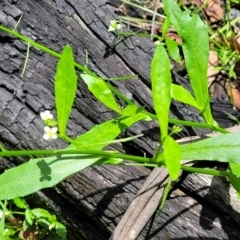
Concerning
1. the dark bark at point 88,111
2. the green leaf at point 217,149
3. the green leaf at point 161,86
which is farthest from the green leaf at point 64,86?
the dark bark at point 88,111

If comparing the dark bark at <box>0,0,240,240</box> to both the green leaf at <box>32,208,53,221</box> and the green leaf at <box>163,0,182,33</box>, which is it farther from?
the green leaf at <box>163,0,182,33</box>

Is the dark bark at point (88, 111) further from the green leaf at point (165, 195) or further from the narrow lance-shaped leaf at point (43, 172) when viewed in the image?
the narrow lance-shaped leaf at point (43, 172)

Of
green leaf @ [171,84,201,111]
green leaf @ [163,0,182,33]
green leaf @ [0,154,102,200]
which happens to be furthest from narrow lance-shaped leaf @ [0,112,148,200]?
green leaf @ [163,0,182,33]

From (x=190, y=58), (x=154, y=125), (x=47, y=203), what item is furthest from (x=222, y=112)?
(x=47, y=203)

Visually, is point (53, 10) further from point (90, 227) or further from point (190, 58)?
point (90, 227)

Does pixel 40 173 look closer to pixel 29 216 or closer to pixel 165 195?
pixel 165 195

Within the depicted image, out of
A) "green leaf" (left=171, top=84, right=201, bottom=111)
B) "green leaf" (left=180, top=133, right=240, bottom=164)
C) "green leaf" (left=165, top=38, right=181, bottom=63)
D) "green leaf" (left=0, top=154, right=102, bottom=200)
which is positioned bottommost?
"green leaf" (left=0, top=154, right=102, bottom=200)
